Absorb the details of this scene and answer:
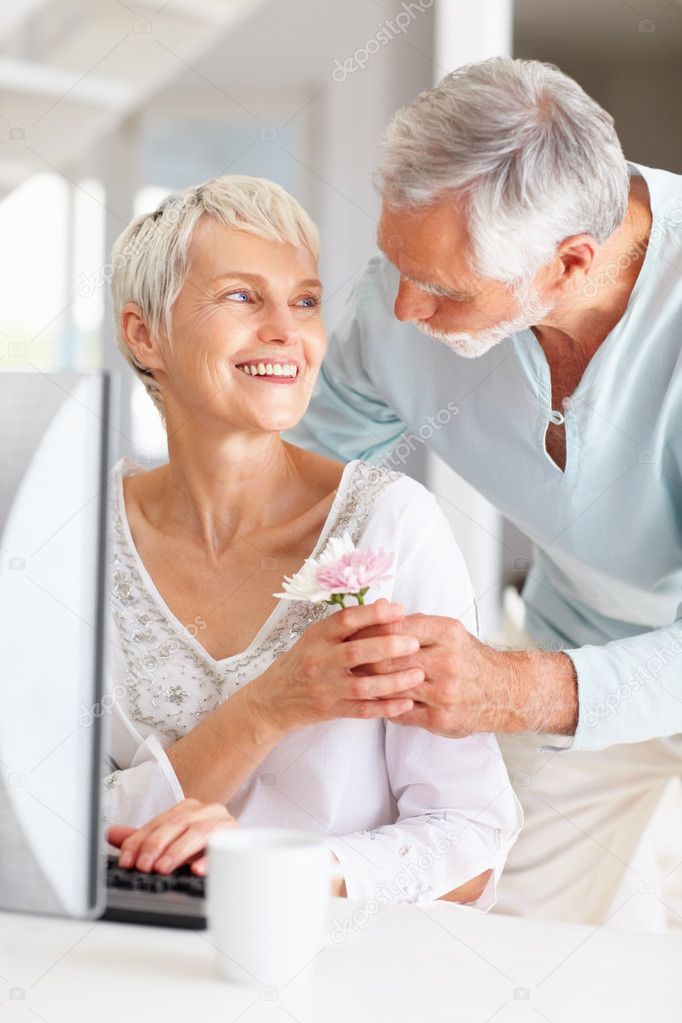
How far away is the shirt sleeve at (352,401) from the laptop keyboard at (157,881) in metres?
1.08

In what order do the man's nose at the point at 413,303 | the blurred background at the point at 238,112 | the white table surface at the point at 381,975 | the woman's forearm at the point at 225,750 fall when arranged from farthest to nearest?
the blurred background at the point at 238,112, the man's nose at the point at 413,303, the woman's forearm at the point at 225,750, the white table surface at the point at 381,975

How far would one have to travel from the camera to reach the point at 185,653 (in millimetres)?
1467

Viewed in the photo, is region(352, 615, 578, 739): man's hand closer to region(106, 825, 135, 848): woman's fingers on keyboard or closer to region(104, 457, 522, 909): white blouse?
region(104, 457, 522, 909): white blouse

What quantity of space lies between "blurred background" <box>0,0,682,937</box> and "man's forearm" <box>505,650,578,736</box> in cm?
166

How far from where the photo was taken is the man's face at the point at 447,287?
1.46m

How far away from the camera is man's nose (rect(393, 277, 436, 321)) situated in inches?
60.4

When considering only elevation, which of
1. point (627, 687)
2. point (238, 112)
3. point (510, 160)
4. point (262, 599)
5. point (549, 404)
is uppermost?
point (238, 112)

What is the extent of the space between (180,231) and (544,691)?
29.7 inches

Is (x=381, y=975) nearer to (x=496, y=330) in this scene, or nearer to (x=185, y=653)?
(x=185, y=653)

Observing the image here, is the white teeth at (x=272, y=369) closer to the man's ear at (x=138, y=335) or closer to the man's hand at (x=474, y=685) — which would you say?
the man's ear at (x=138, y=335)

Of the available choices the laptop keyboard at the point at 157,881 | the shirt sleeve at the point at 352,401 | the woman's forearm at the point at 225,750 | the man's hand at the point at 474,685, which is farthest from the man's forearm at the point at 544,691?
the shirt sleeve at the point at 352,401

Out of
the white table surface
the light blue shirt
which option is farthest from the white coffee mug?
the light blue shirt

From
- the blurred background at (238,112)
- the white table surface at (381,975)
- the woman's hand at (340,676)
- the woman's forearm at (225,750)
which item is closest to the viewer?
the white table surface at (381,975)

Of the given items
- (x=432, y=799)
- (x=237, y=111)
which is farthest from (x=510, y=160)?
(x=237, y=111)
